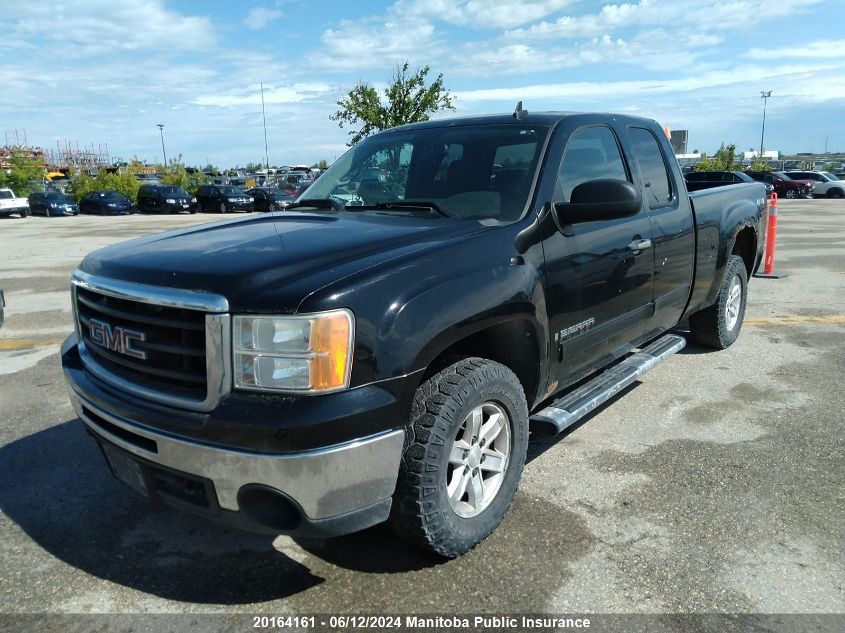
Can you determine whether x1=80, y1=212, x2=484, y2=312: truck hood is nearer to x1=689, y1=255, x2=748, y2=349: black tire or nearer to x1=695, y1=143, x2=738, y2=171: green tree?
x1=689, y1=255, x2=748, y2=349: black tire

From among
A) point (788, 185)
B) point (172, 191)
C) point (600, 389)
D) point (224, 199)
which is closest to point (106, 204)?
point (172, 191)

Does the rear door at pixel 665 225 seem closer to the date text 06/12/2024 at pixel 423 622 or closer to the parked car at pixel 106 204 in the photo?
the date text 06/12/2024 at pixel 423 622

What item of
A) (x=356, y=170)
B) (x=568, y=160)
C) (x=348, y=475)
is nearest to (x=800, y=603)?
(x=348, y=475)

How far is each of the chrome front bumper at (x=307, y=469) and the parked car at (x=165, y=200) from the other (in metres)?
37.4

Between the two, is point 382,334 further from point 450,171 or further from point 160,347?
point 450,171

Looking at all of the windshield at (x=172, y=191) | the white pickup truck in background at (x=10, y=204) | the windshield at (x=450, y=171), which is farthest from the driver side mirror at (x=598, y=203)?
the white pickup truck in background at (x=10, y=204)

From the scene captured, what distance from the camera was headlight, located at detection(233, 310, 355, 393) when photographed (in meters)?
2.30

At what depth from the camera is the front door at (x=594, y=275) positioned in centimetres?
332

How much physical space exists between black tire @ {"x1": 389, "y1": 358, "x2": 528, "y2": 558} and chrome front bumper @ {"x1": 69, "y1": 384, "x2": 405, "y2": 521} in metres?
0.12

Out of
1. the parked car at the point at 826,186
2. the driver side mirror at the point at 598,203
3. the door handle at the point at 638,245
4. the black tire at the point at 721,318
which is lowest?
the parked car at the point at 826,186

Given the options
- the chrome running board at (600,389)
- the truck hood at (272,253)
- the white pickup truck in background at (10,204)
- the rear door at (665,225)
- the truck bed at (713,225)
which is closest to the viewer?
the truck hood at (272,253)

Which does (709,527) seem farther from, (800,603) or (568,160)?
(568,160)

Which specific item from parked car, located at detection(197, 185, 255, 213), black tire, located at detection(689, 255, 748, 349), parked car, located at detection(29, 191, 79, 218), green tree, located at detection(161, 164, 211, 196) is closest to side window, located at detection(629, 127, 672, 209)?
black tire, located at detection(689, 255, 748, 349)

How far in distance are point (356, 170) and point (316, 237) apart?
1.46 m
